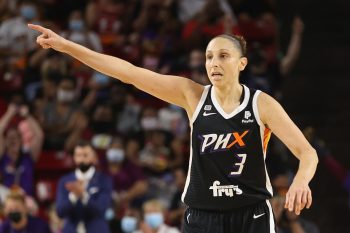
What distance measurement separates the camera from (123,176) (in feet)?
33.4

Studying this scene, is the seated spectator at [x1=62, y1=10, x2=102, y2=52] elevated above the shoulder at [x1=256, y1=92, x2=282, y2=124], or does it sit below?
above

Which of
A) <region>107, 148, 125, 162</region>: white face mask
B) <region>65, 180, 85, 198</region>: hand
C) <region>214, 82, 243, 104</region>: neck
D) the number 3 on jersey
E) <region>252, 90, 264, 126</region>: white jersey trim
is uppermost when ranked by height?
<region>214, 82, 243, 104</region>: neck

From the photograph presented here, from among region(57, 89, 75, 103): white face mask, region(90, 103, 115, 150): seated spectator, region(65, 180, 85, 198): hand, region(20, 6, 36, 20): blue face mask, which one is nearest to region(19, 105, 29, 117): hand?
region(57, 89, 75, 103): white face mask

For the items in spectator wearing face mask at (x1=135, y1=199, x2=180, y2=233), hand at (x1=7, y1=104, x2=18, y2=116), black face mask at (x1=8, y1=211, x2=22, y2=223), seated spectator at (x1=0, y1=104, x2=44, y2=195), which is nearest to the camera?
black face mask at (x1=8, y1=211, x2=22, y2=223)

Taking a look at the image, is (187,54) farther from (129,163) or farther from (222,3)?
(129,163)

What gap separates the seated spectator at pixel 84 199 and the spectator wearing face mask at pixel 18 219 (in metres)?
0.37

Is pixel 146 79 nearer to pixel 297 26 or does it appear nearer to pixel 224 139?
pixel 224 139

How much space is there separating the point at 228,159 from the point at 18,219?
3874 mm

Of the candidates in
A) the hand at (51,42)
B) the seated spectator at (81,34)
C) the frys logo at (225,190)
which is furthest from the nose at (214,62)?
the seated spectator at (81,34)

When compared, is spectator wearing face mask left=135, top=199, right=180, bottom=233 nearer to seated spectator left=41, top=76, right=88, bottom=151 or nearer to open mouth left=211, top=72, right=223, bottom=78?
seated spectator left=41, top=76, right=88, bottom=151

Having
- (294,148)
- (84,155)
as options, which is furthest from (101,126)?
(294,148)

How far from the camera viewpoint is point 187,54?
12266 millimetres

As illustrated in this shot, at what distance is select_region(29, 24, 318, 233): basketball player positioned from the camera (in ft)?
16.4

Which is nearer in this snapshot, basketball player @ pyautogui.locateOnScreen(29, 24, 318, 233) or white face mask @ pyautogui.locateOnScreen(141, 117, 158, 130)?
basketball player @ pyautogui.locateOnScreen(29, 24, 318, 233)
